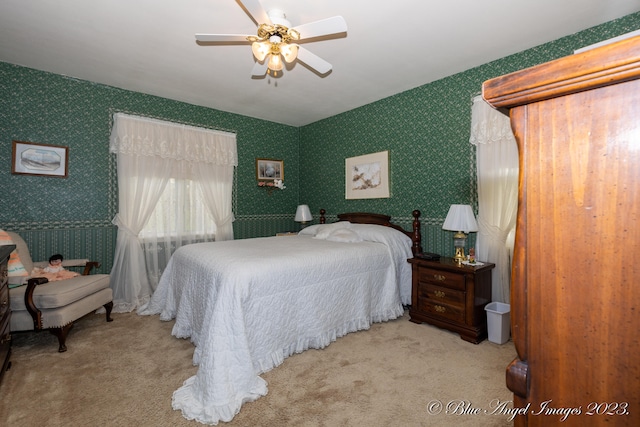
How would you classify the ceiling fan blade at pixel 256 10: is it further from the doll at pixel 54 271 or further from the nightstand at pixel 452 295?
the doll at pixel 54 271

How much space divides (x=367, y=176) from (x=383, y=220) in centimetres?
72

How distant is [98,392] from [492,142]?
155 inches

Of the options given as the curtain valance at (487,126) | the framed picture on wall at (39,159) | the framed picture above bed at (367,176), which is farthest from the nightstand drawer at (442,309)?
the framed picture on wall at (39,159)

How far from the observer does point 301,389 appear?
213 cm

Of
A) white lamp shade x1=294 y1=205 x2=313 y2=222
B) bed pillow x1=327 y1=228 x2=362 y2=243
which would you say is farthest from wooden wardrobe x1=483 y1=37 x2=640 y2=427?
white lamp shade x1=294 y1=205 x2=313 y2=222

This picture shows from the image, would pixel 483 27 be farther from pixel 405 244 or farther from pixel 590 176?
pixel 590 176

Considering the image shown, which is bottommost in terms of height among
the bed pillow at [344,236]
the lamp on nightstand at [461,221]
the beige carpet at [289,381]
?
the beige carpet at [289,381]

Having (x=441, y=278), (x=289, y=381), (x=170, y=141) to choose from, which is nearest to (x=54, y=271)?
(x=170, y=141)

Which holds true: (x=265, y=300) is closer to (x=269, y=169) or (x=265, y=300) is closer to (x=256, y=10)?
(x=256, y=10)

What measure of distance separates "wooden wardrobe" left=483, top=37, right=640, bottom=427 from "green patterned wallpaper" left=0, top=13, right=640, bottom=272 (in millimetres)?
3273

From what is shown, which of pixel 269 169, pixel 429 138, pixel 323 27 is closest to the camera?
pixel 323 27

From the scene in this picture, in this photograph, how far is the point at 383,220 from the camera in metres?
4.29

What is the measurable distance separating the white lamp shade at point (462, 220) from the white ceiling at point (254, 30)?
60.3 inches

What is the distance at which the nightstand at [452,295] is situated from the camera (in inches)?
114
